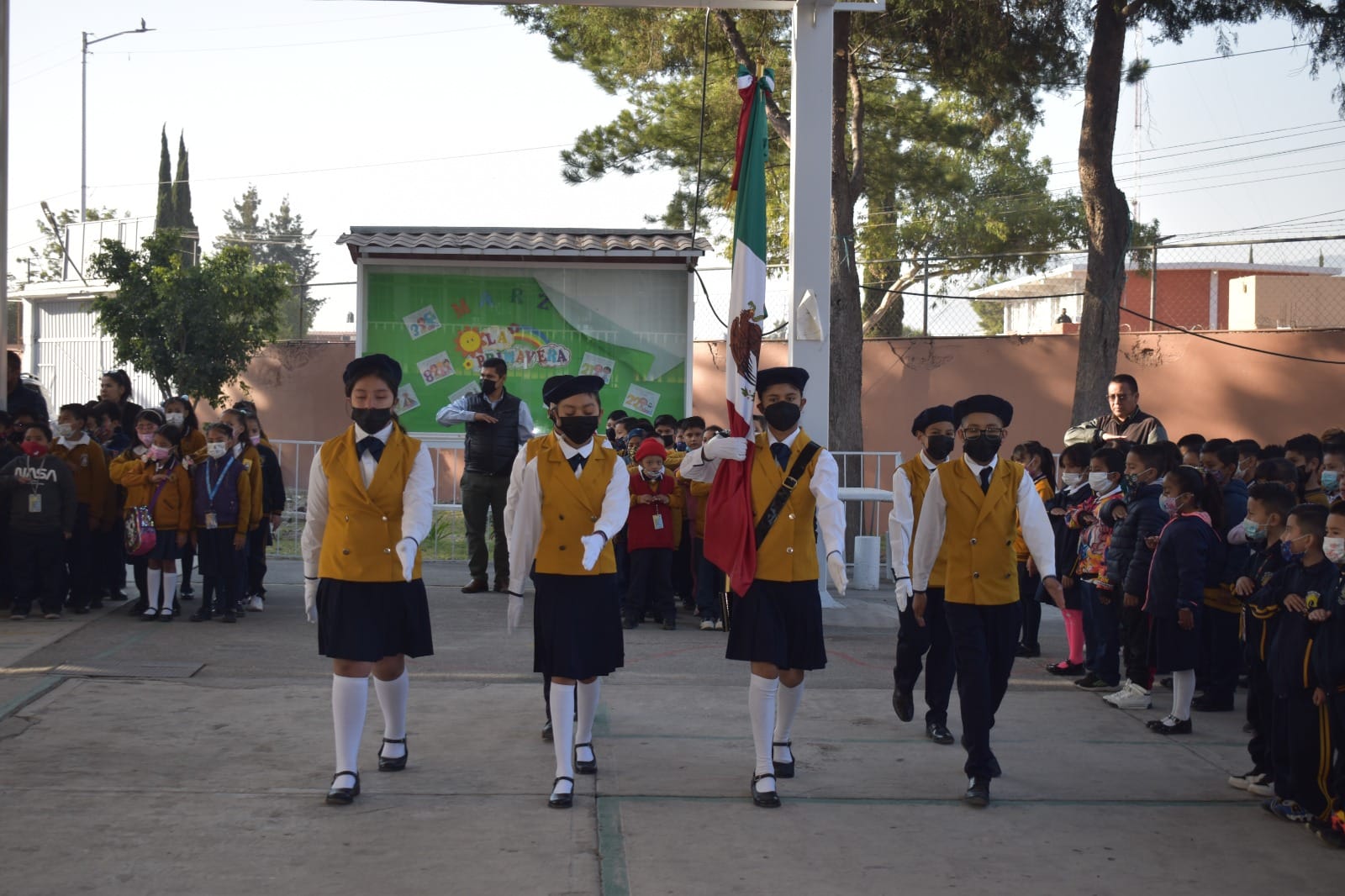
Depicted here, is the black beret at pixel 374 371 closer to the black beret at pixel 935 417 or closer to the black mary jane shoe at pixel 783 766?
the black mary jane shoe at pixel 783 766

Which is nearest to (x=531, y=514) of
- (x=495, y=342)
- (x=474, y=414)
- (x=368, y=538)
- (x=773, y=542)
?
(x=368, y=538)

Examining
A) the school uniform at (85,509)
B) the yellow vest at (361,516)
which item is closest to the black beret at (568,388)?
the yellow vest at (361,516)

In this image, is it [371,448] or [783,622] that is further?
[783,622]

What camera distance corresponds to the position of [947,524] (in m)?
Result: 6.07

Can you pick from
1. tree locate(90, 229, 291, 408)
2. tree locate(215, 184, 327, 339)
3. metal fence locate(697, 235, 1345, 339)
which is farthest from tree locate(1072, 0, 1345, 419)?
tree locate(215, 184, 327, 339)

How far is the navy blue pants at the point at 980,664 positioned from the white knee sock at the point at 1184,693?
160 cm

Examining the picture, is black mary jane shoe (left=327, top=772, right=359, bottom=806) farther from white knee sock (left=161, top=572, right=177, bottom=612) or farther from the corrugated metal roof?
the corrugated metal roof

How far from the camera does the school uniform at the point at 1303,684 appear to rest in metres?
5.29

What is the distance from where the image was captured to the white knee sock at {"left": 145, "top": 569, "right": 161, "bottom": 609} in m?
9.76

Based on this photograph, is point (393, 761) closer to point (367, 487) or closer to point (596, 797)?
point (596, 797)

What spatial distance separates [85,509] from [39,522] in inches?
20.6

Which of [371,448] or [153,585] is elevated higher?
[371,448]

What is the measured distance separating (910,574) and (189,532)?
5776 millimetres

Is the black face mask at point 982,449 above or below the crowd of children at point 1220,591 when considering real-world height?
above
